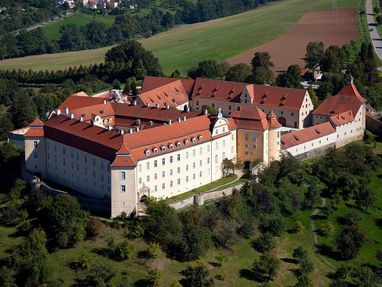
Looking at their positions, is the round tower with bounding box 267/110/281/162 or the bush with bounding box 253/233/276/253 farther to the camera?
the round tower with bounding box 267/110/281/162

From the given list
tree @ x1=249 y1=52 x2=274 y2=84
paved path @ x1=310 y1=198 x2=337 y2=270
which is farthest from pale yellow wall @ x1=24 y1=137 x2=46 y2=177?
tree @ x1=249 y1=52 x2=274 y2=84

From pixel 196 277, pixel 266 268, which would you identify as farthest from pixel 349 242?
pixel 196 277

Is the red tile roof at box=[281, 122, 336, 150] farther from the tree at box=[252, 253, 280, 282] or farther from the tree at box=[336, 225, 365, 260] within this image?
the tree at box=[252, 253, 280, 282]

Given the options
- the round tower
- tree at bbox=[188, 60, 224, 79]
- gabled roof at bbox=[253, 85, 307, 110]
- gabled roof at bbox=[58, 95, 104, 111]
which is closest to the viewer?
the round tower

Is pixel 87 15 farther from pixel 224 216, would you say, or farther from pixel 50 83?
pixel 224 216

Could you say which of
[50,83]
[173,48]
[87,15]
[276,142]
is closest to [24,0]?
[87,15]
